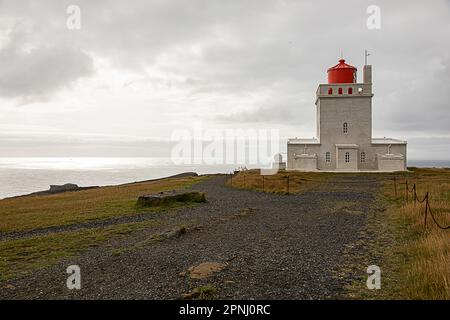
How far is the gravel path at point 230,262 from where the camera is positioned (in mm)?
6098

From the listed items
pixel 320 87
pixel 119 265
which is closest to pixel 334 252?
pixel 119 265

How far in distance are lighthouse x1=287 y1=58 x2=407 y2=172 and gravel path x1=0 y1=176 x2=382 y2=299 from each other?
2851 centimetres

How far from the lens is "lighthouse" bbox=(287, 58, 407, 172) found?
4072cm

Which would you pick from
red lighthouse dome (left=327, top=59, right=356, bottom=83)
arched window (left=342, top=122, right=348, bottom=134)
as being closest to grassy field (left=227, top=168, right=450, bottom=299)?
arched window (left=342, top=122, right=348, bottom=134)

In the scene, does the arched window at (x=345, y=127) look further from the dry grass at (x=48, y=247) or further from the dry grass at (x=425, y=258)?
the dry grass at (x=48, y=247)

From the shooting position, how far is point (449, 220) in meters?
10.6

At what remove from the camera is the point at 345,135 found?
4169cm

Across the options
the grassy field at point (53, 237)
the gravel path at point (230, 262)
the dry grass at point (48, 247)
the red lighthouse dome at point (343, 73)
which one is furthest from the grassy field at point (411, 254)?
the red lighthouse dome at point (343, 73)

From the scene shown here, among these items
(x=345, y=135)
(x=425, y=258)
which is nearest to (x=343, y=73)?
(x=345, y=135)

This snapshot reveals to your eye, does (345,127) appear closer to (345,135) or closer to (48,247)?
(345,135)

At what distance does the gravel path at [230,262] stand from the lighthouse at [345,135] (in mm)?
28509

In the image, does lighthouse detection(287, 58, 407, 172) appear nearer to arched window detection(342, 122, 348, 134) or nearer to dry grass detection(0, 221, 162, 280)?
arched window detection(342, 122, 348, 134)

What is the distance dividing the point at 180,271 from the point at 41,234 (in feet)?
25.0
